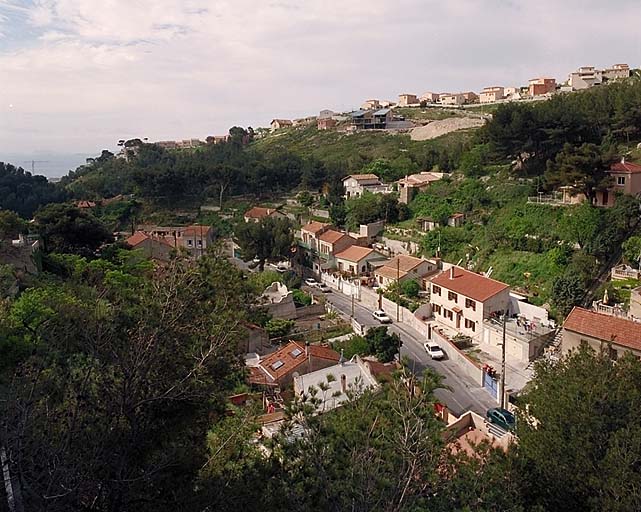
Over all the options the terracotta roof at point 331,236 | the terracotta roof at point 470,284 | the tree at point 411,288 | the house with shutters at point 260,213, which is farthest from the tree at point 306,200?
the terracotta roof at point 470,284

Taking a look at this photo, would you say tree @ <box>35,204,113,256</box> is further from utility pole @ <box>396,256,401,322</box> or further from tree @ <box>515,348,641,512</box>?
tree @ <box>515,348,641,512</box>

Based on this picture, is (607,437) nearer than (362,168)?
Yes

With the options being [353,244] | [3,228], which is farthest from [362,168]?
[3,228]

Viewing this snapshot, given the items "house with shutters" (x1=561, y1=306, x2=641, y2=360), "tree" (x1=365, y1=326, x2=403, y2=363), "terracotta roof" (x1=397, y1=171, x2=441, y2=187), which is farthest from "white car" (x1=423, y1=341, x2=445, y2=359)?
"terracotta roof" (x1=397, y1=171, x2=441, y2=187)

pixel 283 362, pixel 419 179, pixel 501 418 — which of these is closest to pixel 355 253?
pixel 419 179

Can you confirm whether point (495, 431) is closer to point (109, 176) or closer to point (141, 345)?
point (141, 345)
